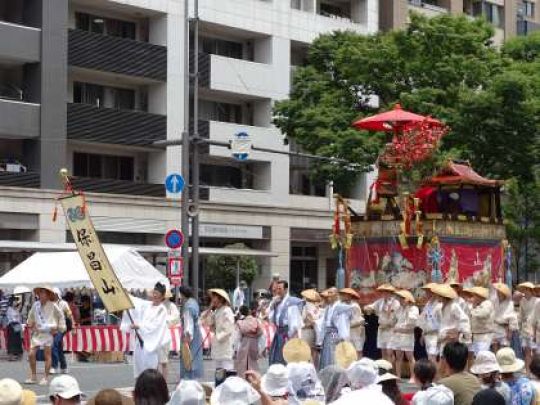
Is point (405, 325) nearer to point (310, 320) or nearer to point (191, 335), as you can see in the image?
point (310, 320)

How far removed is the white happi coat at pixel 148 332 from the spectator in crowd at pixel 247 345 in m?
1.25

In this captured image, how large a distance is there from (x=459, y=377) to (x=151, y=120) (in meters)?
31.6

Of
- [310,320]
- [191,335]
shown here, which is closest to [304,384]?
[191,335]

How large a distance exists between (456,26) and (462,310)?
720 inches

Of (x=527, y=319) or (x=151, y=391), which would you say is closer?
(x=151, y=391)

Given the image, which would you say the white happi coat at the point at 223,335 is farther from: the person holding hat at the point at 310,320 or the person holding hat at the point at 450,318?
the person holding hat at the point at 450,318

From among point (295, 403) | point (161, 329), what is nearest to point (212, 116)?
point (161, 329)

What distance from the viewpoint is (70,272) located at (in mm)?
25328

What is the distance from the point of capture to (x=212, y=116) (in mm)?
43406

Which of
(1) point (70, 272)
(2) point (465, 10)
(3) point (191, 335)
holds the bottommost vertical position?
(3) point (191, 335)

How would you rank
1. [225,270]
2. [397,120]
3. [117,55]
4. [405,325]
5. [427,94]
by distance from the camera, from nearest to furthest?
[405,325] < [397,120] < [427,94] < [117,55] < [225,270]

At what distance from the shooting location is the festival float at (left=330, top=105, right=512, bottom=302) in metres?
21.9

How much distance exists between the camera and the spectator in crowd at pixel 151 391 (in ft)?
21.9

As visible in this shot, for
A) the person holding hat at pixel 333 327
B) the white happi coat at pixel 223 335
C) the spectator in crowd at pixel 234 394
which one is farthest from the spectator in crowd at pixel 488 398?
the person holding hat at pixel 333 327
